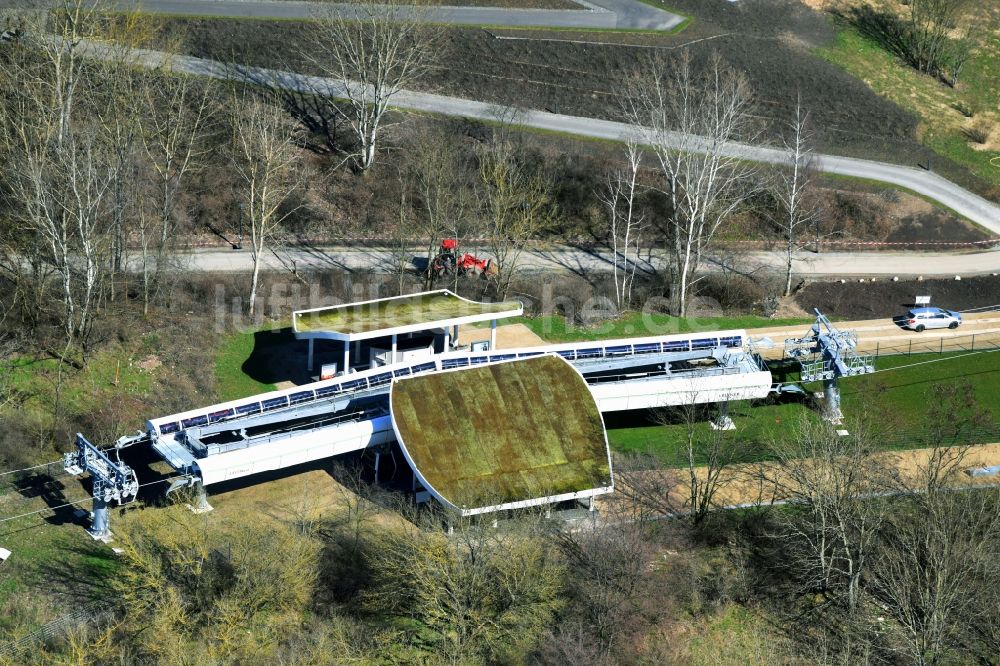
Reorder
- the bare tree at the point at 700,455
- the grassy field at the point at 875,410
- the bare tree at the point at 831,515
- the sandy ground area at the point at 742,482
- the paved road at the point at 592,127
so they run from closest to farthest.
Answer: the bare tree at the point at 831,515 < the bare tree at the point at 700,455 < the sandy ground area at the point at 742,482 < the grassy field at the point at 875,410 < the paved road at the point at 592,127

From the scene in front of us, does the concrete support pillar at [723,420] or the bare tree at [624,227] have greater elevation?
the bare tree at [624,227]

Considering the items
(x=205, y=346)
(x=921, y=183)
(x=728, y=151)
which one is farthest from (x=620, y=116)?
(x=205, y=346)

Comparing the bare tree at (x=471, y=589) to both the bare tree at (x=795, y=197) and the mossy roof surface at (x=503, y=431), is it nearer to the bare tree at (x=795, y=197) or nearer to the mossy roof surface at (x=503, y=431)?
the mossy roof surface at (x=503, y=431)

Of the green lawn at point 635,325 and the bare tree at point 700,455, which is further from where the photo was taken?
the green lawn at point 635,325

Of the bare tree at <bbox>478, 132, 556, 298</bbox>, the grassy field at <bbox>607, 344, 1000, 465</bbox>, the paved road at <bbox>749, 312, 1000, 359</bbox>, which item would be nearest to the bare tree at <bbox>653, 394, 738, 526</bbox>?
the grassy field at <bbox>607, 344, 1000, 465</bbox>

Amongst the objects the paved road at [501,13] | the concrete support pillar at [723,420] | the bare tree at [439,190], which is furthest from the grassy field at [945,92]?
the concrete support pillar at [723,420]

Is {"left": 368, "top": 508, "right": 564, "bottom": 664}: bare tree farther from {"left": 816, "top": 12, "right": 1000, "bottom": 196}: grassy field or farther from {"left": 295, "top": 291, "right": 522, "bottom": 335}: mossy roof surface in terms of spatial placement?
{"left": 816, "top": 12, "right": 1000, "bottom": 196}: grassy field
